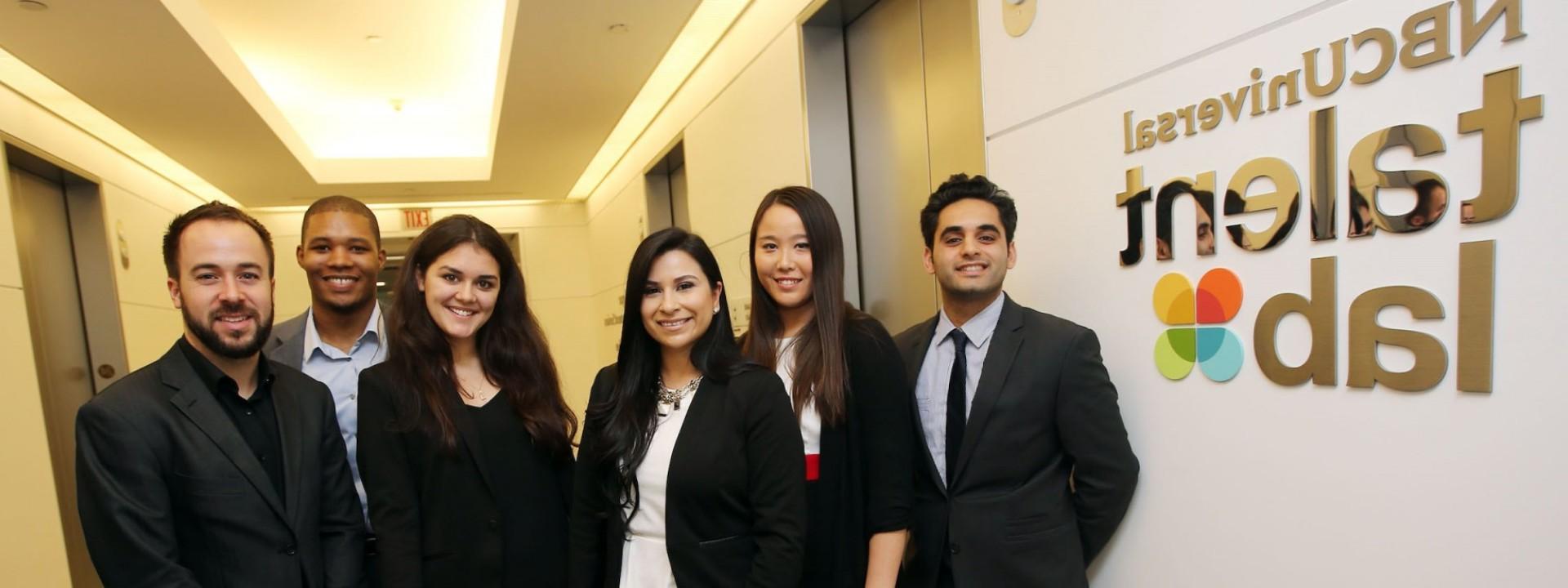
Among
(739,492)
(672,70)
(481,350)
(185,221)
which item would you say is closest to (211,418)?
(185,221)

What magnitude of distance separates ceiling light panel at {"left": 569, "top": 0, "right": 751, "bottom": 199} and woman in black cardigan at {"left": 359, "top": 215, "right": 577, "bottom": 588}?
9.20 feet

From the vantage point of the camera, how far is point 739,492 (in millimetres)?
1729

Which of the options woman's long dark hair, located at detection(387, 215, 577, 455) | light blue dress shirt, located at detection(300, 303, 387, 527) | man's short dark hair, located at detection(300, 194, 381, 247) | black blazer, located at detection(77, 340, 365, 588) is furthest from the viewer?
man's short dark hair, located at detection(300, 194, 381, 247)

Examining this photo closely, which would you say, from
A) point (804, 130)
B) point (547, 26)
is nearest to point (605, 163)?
point (547, 26)

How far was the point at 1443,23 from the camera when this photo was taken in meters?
1.24

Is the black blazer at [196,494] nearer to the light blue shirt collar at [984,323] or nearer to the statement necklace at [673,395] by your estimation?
the statement necklace at [673,395]

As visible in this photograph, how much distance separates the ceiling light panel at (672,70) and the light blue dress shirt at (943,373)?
2993mm

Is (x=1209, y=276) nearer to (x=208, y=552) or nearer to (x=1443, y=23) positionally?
(x=1443, y=23)

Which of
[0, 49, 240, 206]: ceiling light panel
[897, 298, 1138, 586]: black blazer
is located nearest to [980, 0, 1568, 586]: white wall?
[897, 298, 1138, 586]: black blazer

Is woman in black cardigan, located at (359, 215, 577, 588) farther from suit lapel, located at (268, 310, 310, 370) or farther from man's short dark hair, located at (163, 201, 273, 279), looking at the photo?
suit lapel, located at (268, 310, 310, 370)

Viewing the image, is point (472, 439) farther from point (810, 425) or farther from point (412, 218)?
point (412, 218)

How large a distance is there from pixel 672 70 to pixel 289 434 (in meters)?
4.36

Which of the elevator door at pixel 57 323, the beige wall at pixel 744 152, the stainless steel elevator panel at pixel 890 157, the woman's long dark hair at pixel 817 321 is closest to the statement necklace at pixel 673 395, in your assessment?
the woman's long dark hair at pixel 817 321

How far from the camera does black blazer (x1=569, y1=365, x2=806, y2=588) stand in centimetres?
169
